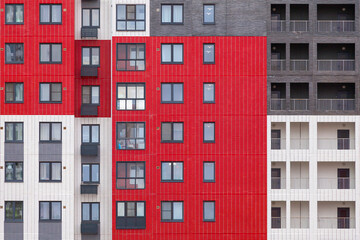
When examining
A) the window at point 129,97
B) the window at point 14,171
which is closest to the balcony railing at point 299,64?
the window at point 129,97

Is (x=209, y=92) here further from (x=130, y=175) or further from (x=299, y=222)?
(x=299, y=222)

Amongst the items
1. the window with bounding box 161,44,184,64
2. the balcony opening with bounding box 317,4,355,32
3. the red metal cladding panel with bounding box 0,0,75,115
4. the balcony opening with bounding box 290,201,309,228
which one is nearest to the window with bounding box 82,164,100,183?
the red metal cladding panel with bounding box 0,0,75,115

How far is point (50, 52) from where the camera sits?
4231 centimetres

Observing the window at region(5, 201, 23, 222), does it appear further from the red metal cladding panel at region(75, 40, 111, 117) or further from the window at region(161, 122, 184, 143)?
the window at region(161, 122, 184, 143)

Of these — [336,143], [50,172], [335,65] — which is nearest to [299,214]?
[336,143]

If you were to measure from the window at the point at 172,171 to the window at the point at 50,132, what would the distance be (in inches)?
383

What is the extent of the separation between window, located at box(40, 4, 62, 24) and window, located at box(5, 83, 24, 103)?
6235 millimetres

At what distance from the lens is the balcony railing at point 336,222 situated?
43000 mm

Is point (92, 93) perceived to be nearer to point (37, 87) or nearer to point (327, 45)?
point (37, 87)

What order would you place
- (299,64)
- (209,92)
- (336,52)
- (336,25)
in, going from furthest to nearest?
(336,52) < (336,25) < (299,64) < (209,92)

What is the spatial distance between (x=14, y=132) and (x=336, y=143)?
2936cm

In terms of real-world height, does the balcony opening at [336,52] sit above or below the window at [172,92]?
above

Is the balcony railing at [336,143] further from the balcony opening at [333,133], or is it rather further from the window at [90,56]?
the window at [90,56]

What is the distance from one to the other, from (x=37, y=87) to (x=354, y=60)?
29043mm
